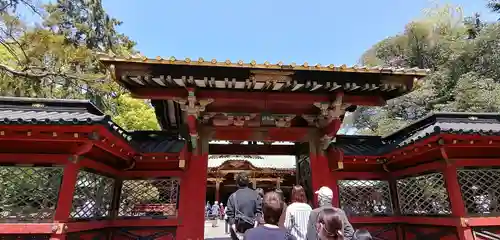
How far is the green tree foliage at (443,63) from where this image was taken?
15.9 metres

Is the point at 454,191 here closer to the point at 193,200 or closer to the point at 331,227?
the point at 331,227

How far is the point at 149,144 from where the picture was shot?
228 inches

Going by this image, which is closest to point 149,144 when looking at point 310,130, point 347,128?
point 310,130

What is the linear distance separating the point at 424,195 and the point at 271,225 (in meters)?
4.24

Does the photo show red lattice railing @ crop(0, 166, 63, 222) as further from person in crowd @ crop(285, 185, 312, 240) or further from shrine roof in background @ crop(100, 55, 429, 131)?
person in crowd @ crop(285, 185, 312, 240)

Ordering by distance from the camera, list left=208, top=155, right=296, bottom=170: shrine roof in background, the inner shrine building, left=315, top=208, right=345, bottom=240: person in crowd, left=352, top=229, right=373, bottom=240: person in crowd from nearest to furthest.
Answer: left=315, top=208, right=345, bottom=240: person in crowd → left=352, top=229, right=373, bottom=240: person in crowd → the inner shrine building → left=208, top=155, right=296, bottom=170: shrine roof in background

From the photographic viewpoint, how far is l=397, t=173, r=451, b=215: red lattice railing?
475 centimetres

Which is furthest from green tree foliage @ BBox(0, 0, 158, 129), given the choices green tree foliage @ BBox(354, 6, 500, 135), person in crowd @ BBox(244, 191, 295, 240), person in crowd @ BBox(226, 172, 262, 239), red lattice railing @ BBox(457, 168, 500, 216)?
green tree foliage @ BBox(354, 6, 500, 135)

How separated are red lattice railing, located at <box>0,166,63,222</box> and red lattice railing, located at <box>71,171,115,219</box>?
325mm

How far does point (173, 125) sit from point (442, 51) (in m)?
23.3

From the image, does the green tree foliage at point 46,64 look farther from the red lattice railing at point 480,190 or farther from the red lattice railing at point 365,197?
the red lattice railing at point 480,190

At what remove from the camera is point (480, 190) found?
15.0ft

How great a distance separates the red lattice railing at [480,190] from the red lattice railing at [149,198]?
486 centimetres

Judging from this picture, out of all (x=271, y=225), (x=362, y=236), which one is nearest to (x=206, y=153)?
(x=271, y=225)
